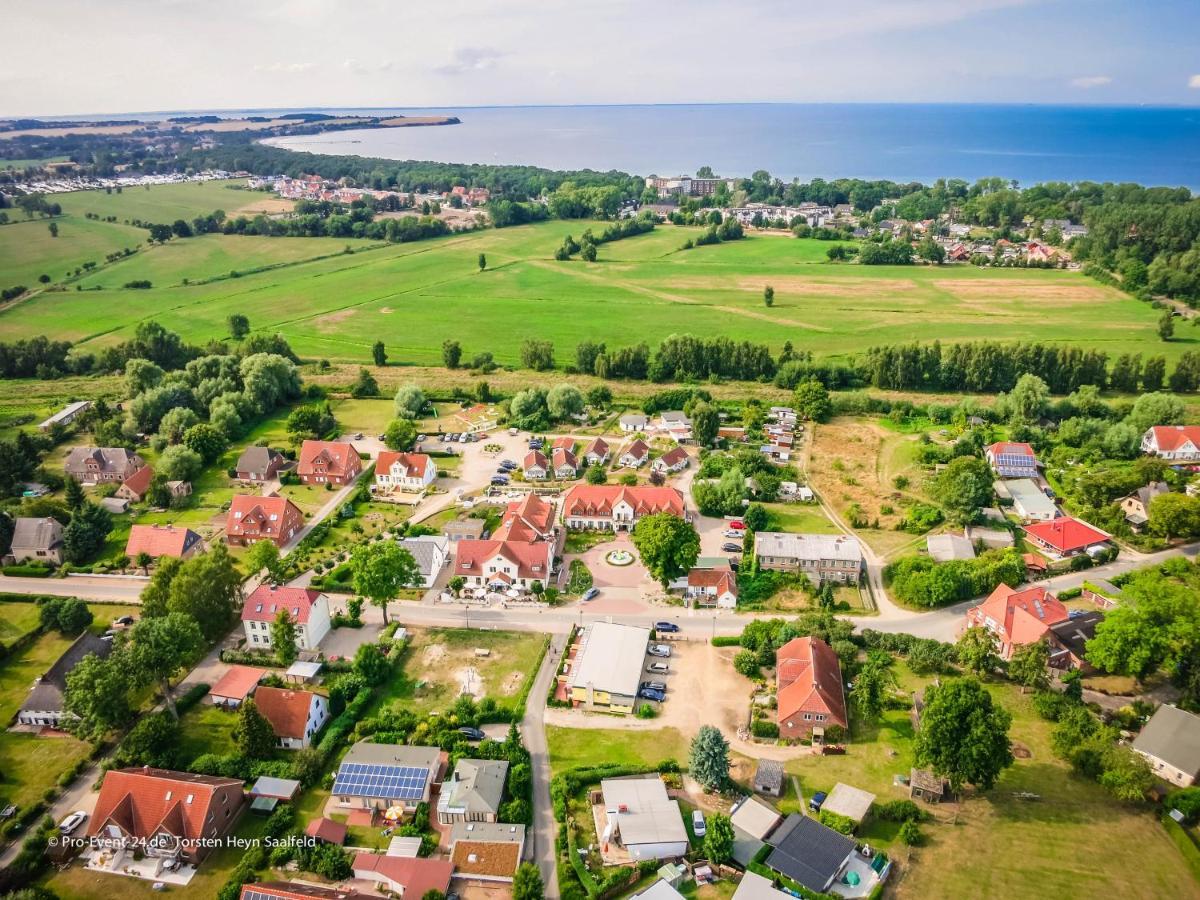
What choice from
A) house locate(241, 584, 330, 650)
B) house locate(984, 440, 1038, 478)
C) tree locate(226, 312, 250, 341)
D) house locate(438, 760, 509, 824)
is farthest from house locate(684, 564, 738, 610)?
tree locate(226, 312, 250, 341)

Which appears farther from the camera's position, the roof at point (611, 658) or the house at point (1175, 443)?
the house at point (1175, 443)

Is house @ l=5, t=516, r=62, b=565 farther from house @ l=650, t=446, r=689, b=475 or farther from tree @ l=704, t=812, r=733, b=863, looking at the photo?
tree @ l=704, t=812, r=733, b=863

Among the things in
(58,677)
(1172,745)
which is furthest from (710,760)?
(58,677)

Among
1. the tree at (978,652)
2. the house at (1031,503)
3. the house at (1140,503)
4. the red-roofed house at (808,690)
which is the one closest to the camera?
the red-roofed house at (808,690)

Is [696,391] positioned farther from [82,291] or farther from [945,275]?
[82,291]

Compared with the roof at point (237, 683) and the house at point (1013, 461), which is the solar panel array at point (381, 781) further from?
the house at point (1013, 461)

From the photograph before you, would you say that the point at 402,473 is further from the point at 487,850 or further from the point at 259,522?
the point at 487,850

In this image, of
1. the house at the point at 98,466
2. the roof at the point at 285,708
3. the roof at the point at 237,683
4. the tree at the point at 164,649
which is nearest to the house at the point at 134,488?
the house at the point at 98,466
